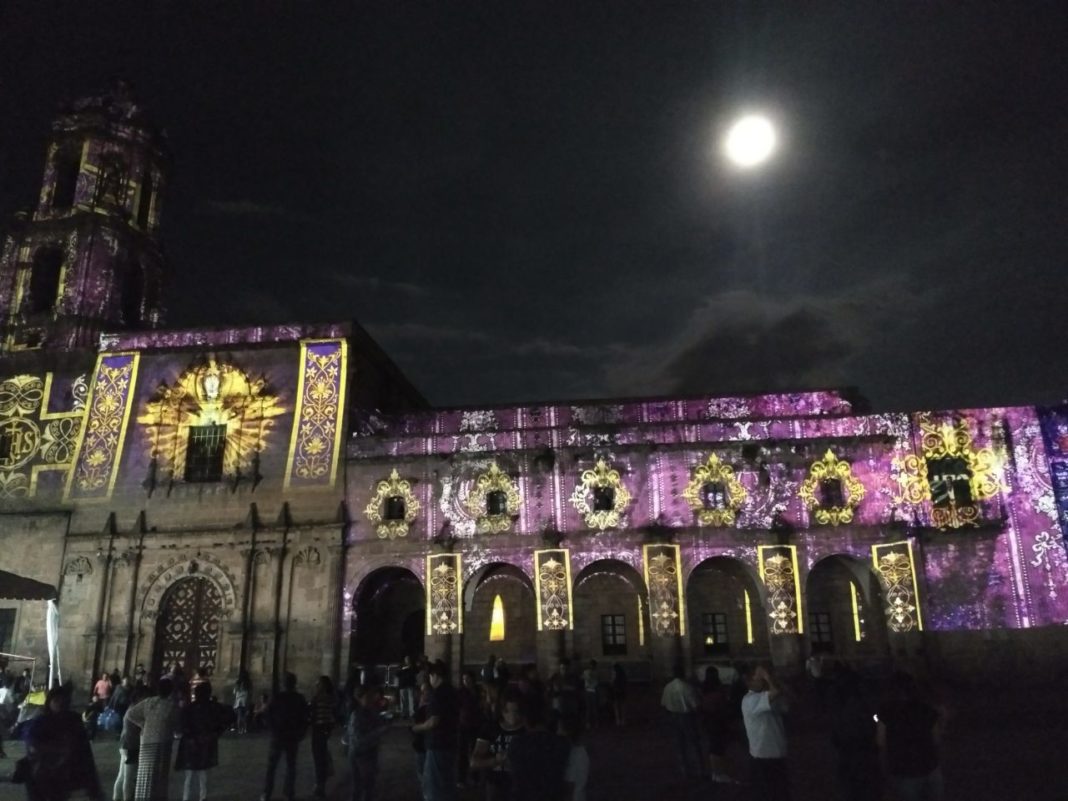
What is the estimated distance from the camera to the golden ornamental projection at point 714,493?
2442cm

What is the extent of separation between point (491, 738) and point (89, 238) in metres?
29.2

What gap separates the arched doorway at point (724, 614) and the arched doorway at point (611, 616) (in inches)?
68.9

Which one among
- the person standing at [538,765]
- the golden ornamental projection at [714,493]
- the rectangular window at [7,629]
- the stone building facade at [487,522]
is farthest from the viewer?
the rectangular window at [7,629]

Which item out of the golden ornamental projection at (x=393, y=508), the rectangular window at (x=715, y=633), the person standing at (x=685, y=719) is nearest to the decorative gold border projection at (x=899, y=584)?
the rectangular window at (x=715, y=633)

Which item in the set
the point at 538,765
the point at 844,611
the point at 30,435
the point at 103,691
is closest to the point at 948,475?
the point at 844,611

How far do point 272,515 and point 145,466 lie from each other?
505cm

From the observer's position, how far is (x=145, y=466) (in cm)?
2638

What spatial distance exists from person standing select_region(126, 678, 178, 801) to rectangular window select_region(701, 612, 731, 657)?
64.6 feet

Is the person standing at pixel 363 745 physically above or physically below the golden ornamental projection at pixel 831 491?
below

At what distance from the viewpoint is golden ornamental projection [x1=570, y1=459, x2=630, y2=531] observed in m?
24.6

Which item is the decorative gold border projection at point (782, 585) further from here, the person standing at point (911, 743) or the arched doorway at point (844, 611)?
the person standing at point (911, 743)

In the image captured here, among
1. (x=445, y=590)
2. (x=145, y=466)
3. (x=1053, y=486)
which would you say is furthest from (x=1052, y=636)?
(x=145, y=466)

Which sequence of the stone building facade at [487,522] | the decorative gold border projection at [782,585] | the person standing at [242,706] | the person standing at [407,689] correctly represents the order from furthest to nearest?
the stone building facade at [487,522]
the decorative gold border projection at [782,585]
the person standing at [242,706]
the person standing at [407,689]

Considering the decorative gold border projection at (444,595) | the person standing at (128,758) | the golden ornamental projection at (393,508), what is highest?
the golden ornamental projection at (393,508)
